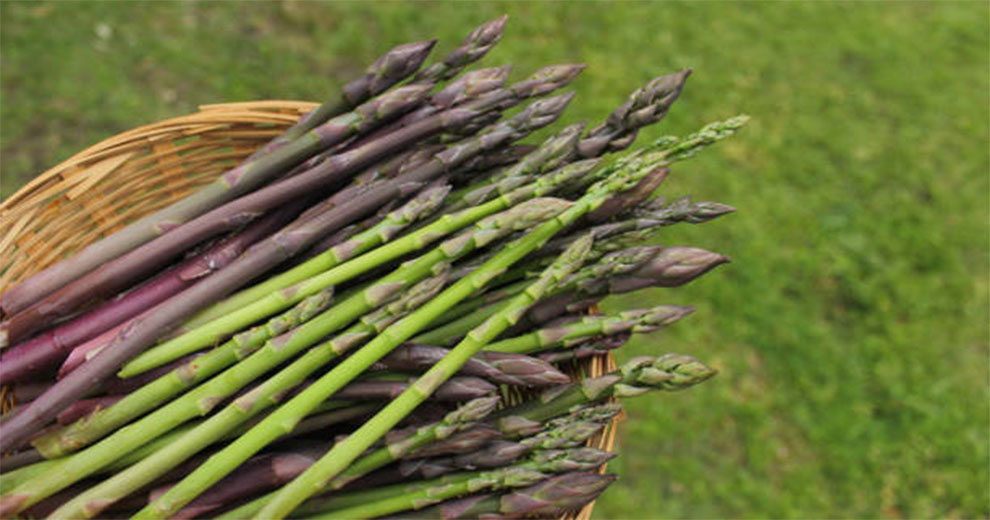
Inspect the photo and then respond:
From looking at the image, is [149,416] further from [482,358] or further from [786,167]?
[786,167]

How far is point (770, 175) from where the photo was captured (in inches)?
144

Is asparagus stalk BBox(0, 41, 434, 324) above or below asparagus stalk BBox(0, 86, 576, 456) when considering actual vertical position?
above

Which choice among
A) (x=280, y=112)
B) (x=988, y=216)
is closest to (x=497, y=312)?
(x=280, y=112)

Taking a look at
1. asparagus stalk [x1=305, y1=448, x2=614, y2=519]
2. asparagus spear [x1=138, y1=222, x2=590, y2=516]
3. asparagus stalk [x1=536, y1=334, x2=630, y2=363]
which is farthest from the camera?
asparagus stalk [x1=536, y1=334, x2=630, y2=363]

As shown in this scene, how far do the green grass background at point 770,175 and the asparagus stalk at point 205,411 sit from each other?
1.60 metres

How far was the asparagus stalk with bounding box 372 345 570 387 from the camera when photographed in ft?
5.62

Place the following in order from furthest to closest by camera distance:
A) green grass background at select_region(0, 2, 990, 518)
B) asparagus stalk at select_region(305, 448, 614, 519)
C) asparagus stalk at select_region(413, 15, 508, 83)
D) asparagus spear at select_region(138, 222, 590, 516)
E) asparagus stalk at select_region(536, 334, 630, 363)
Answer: green grass background at select_region(0, 2, 990, 518)
asparagus stalk at select_region(413, 15, 508, 83)
asparagus stalk at select_region(536, 334, 630, 363)
asparagus stalk at select_region(305, 448, 614, 519)
asparagus spear at select_region(138, 222, 590, 516)

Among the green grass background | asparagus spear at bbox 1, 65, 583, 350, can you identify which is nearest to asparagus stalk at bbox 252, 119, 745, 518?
asparagus spear at bbox 1, 65, 583, 350

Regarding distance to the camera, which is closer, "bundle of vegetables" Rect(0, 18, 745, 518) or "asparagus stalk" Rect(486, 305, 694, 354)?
"bundle of vegetables" Rect(0, 18, 745, 518)

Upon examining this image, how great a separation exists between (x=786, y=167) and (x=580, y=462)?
7.92ft

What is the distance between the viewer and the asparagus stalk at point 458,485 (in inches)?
65.1

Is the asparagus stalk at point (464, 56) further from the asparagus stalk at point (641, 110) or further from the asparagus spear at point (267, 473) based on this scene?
the asparagus spear at point (267, 473)

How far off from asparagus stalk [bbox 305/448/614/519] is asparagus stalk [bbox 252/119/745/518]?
0.45 feet

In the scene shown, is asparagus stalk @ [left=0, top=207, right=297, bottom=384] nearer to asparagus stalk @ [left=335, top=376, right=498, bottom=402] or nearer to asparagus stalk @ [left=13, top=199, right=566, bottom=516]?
asparagus stalk @ [left=13, top=199, right=566, bottom=516]
